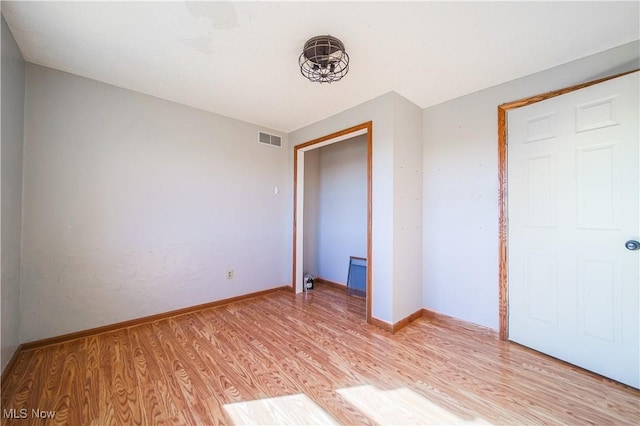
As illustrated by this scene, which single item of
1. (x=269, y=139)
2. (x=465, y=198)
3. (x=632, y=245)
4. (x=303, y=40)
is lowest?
(x=632, y=245)

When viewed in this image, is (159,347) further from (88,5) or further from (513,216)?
(513,216)

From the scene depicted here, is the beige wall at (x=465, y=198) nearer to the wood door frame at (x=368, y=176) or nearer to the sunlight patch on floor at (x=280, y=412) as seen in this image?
the wood door frame at (x=368, y=176)

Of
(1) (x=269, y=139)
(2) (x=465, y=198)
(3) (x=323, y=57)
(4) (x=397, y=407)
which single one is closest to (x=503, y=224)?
(2) (x=465, y=198)

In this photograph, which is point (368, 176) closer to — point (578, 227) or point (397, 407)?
point (578, 227)

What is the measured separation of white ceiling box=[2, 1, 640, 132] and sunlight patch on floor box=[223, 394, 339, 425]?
2470 mm

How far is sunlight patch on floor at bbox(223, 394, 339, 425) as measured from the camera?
142 cm

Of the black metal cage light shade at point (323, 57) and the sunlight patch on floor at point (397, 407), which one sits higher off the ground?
the black metal cage light shade at point (323, 57)

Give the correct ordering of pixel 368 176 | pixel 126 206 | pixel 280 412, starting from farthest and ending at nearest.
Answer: pixel 368 176 < pixel 126 206 < pixel 280 412

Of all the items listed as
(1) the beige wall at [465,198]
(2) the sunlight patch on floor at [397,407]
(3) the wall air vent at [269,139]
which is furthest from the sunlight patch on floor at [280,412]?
(3) the wall air vent at [269,139]

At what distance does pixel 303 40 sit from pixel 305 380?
2.47 m

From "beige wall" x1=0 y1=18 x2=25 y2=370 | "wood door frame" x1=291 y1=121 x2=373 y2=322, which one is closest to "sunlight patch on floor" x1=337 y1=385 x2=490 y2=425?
"wood door frame" x1=291 y1=121 x2=373 y2=322

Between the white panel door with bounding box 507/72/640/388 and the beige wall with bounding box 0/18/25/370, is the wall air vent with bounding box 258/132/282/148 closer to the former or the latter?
the beige wall with bounding box 0/18/25/370

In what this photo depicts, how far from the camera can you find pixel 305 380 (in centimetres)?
177

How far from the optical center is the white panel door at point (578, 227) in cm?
174
